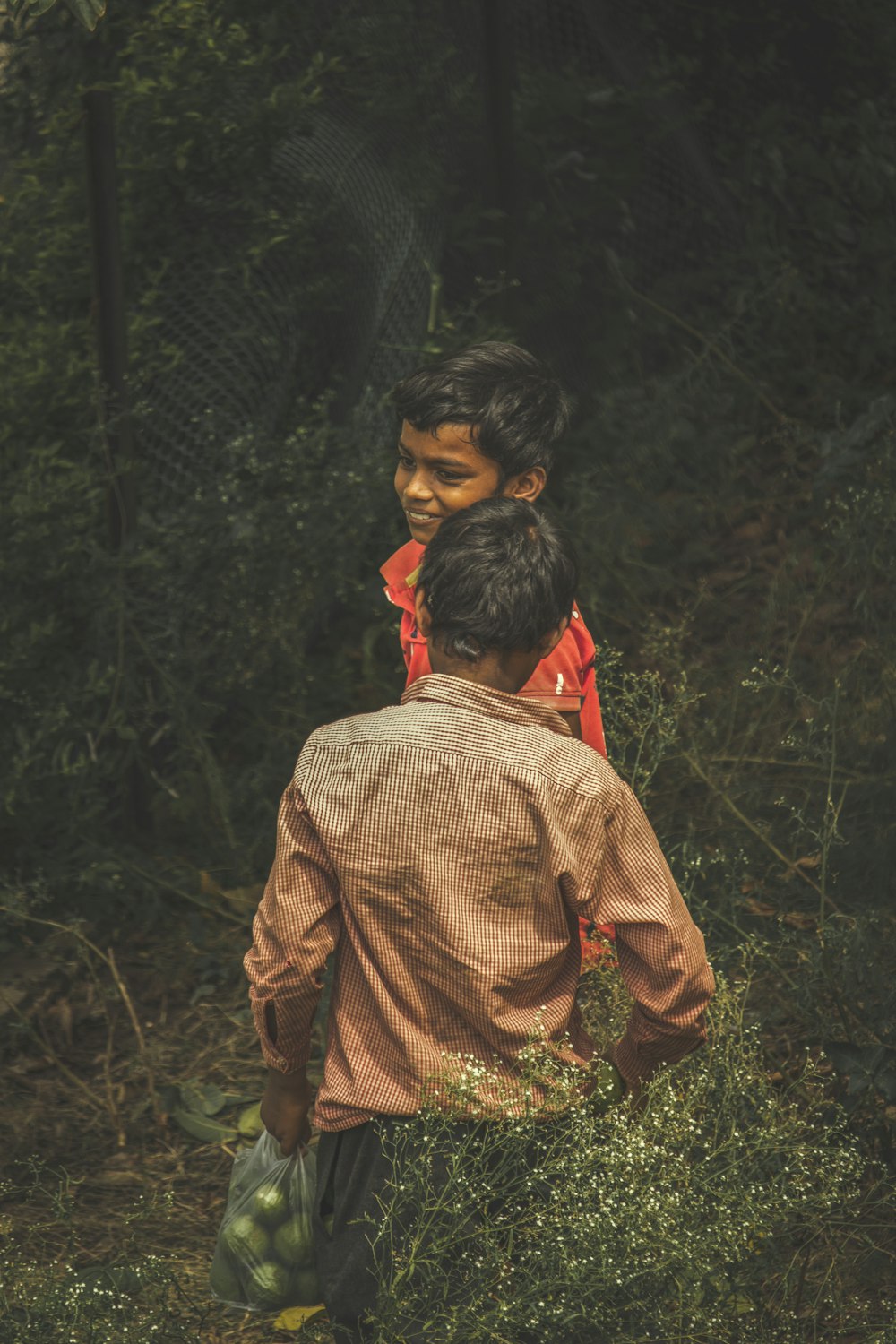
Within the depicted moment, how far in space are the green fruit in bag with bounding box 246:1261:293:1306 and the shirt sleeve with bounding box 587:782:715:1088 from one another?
864 mm

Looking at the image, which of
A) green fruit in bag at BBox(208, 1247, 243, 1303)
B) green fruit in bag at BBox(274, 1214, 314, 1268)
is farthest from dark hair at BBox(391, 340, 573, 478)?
green fruit in bag at BBox(208, 1247, 243, 1303)

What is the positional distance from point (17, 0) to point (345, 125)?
290 cm

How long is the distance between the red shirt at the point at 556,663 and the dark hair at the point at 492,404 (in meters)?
0.24

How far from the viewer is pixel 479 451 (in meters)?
2.95

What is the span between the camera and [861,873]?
165 inches

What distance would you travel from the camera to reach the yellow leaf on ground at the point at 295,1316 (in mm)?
2855

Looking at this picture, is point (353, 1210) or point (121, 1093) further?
point (121, 1093)

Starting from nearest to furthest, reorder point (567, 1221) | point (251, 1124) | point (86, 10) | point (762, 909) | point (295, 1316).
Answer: point (567, 1221) → point (86, 10) → point (295, 1316) → point (251, 1124) → point (762, 909)

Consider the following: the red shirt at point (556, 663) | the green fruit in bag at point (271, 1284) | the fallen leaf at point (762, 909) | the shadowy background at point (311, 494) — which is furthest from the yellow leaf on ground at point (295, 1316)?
the fallen leaf at point (762, 909)

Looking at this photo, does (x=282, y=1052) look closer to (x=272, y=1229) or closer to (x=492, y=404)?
(x=272, y=1229)

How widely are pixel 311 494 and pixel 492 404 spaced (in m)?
2.13

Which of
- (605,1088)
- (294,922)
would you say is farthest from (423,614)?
(605,1088)

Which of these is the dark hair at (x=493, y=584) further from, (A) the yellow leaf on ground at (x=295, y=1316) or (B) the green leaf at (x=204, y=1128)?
(B) the green leaf at (x=204, y=1128)

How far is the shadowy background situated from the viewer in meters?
4.21
